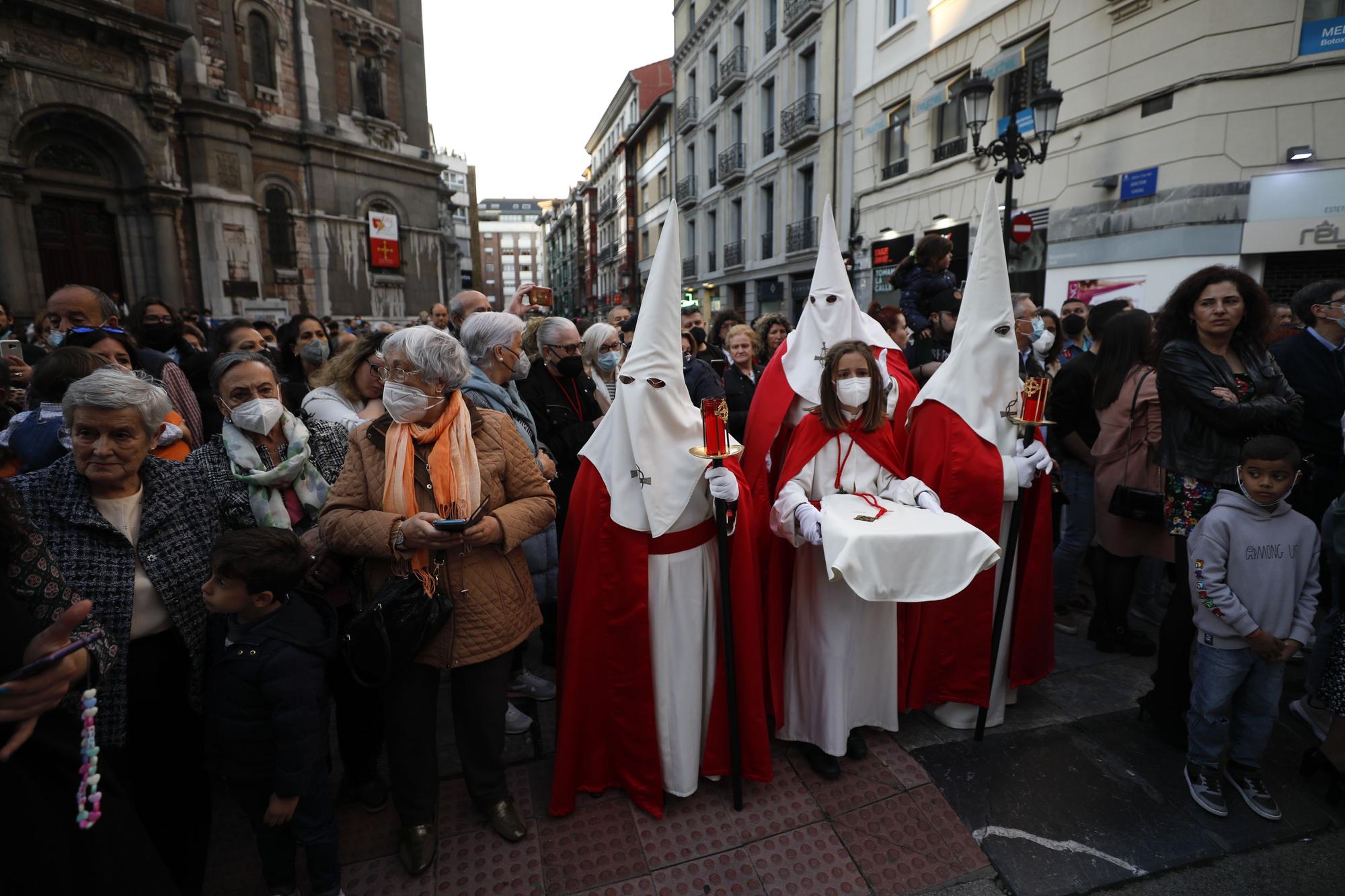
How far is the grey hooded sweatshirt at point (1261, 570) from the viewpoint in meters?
2.66

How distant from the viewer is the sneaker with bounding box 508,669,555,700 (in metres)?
3.62

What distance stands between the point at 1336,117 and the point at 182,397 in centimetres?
1244

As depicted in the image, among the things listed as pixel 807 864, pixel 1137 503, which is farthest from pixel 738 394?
pixel 807 864

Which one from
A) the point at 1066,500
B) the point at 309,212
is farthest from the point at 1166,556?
the point at 309,212

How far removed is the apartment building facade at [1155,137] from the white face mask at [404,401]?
301 inches

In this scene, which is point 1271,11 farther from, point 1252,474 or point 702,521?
point 702,521

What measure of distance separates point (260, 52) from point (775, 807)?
1001 inches

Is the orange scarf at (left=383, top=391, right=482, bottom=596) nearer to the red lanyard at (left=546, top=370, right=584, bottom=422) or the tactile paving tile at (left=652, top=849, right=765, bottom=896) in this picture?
the tactile paving tile at (left=652, top=849, right=765, bottom=896)

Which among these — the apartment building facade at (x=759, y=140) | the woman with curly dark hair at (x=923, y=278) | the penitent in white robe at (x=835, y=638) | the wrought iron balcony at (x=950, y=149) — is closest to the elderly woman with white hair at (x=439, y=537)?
the penitent in white robe at (x=835, y=638)

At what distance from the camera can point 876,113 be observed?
15859 millimetres

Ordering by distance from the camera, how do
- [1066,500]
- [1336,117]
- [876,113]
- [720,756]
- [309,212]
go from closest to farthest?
[720,756], [1066,500], [1336,117], [876,113], [309,212]

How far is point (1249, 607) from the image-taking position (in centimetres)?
270

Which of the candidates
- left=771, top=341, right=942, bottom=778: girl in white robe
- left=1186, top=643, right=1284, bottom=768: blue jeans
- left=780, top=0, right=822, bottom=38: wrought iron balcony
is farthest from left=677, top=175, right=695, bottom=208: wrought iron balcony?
left=1186, top=643, right=1284, bottom=768: blue jeans

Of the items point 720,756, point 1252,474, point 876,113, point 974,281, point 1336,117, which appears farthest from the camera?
point 876,113
